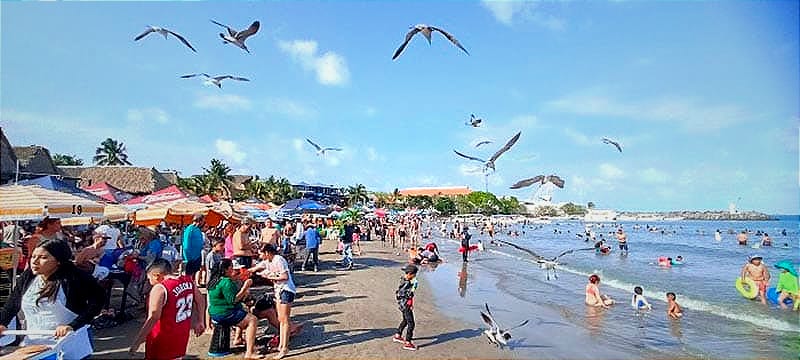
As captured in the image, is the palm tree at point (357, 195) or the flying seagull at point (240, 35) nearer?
the flying seagull at point (240, 35)

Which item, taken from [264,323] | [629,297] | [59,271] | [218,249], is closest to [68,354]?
[59,271]

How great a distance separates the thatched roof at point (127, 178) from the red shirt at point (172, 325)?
1422 inches

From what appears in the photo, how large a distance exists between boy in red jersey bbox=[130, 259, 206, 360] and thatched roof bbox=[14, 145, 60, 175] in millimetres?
28916

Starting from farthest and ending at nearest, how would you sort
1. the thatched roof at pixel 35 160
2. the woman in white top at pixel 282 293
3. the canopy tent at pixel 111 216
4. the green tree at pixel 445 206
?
the green tree at pixel 445 206 → the thatched roof at pixel 35 160 → the canopy tent at pixel 111 216 → the woman in white top at pixel 282 293

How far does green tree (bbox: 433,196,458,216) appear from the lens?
107 m

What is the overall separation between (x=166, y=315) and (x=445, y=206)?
10696 centimetres

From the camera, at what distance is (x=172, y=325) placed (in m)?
A: 3.41

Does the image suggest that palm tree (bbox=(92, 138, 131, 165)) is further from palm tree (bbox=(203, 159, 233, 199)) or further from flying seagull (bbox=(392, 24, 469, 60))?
flying seagull (bbox=(392, 24, 469, 60))

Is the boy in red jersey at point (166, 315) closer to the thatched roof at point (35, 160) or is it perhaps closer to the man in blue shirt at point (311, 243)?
the man in blue shirt at point (311, 243)

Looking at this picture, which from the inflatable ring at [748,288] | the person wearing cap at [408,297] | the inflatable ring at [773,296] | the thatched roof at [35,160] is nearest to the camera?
the person wearing cap at [408,297]

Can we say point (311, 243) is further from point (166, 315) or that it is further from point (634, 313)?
point (166, 315)

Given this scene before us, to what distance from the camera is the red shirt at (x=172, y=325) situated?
3.31 meters

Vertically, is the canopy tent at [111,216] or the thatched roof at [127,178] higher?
the thatched roof at [127,178]

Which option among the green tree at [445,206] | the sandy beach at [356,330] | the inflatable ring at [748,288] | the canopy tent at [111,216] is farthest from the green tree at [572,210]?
the canopy tent at [111,216]
